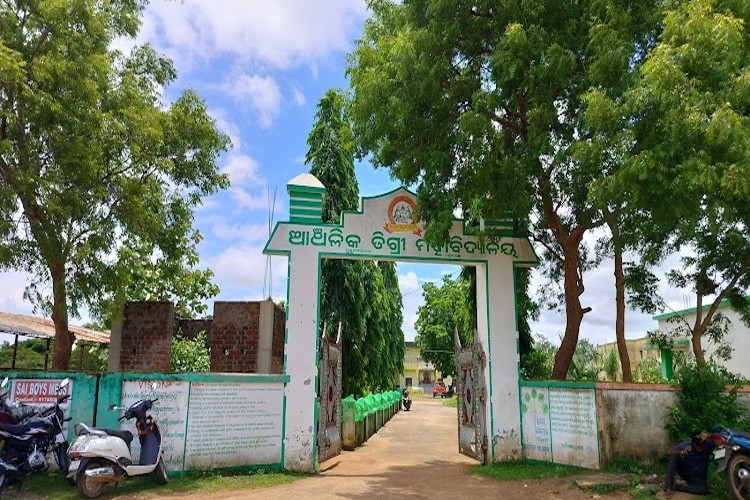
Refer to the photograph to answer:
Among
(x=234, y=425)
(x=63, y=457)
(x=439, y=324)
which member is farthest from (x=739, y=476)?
(x=439, y=324)

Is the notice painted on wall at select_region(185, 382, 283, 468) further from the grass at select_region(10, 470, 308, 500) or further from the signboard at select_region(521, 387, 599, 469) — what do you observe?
the signboard at select_region(521, 387, 599, 469)

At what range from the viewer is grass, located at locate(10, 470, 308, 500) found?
779 cm

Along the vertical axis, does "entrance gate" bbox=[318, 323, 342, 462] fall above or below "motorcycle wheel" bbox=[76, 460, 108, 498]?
above

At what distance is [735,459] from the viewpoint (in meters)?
6.92

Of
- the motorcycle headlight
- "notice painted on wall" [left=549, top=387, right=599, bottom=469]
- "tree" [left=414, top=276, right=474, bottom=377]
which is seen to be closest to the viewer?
the motorcycle headlight

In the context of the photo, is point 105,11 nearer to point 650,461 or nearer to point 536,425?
point 536,425

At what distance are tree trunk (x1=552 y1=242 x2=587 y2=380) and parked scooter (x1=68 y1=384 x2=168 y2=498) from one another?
22.0 feet

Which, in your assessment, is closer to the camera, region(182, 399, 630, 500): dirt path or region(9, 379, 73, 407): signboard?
region(182, 399, 630, 500): dirt path

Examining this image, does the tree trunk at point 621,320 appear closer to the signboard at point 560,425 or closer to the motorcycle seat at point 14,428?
the signboard at point 560,425

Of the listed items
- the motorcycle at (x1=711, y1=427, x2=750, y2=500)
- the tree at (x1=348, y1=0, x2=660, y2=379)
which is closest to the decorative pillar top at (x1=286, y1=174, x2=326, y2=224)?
the tree at (x1=348, y1=0, x2=660, y2=379)

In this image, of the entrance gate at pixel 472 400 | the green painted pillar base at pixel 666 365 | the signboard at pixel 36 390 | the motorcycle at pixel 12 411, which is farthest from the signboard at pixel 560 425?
the green painted pillar base at pixel 666 365

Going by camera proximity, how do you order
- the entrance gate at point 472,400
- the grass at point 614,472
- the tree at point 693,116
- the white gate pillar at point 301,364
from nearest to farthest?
the tree at point 693,116
the grass at point 614,472
the white gate pillar at point 301,364
the entrance gate at point 472,400

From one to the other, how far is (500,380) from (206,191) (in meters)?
7.13

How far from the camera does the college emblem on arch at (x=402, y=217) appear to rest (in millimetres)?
10680
